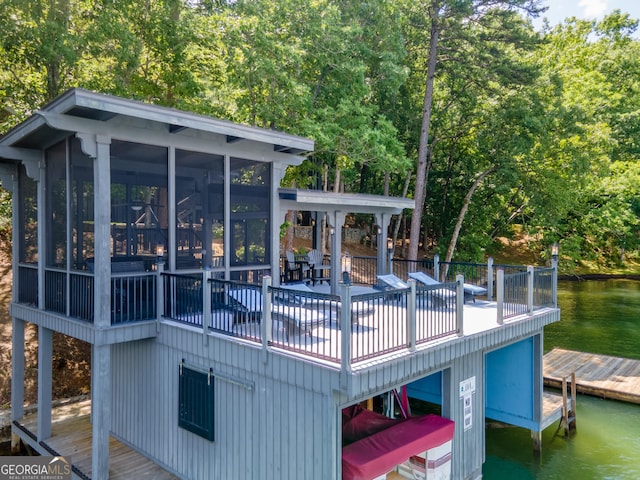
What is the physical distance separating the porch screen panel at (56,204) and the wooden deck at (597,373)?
11297 millimetres

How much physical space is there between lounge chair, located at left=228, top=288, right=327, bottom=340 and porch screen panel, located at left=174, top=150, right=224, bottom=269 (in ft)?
4.85

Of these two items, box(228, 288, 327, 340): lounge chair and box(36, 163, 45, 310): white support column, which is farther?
box(36, 163, 45, 310): white support column

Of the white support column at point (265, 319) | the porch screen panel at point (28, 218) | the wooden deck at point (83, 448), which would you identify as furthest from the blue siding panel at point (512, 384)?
the porch screen panel at point (28, 218)

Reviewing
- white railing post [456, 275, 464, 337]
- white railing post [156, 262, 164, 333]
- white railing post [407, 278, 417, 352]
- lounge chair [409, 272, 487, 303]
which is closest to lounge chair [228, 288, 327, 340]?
white railing post [407, 278, 417, 352]

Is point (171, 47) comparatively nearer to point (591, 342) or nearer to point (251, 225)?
point (251, 225)

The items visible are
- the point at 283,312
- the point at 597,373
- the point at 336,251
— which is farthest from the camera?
the point at 597,373

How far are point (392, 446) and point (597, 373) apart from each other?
361 inches

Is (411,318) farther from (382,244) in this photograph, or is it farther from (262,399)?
(382,244)

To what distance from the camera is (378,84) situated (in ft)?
52.5

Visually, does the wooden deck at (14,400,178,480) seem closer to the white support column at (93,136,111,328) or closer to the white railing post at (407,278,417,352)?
the white support column at (93,136,111,328)

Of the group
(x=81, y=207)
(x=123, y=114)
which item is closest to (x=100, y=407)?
(x=81, y=207)

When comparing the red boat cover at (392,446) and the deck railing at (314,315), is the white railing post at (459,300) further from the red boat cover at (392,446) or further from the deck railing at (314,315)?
the red boat cover at (392,446)

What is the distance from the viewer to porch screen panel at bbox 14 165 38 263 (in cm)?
770

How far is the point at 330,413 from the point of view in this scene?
4.53m
